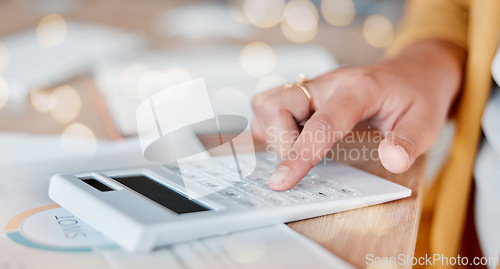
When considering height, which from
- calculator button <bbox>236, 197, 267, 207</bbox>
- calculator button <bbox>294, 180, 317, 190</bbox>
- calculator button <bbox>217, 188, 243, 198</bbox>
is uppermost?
calculator button <bbox>217, 188, 243, 198</bbox>

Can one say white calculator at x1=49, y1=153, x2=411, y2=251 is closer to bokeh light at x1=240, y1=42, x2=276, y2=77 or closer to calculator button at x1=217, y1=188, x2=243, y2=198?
calculator button at x1=217, y1=188, x2=243, y2=198

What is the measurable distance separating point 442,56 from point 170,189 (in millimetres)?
464

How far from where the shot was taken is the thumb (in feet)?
1.38

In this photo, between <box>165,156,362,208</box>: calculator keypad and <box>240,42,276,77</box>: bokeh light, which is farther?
<box>240,42,276,77</box>: bokeh light

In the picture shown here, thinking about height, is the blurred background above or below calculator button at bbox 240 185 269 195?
above

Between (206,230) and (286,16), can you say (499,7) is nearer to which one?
(206,230)

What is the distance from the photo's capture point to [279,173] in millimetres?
393

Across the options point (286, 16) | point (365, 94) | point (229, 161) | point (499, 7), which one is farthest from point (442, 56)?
point (286, 16)

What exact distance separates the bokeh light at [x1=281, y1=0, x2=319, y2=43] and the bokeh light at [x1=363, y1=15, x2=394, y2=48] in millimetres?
147

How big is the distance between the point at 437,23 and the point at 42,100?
670 millimetres

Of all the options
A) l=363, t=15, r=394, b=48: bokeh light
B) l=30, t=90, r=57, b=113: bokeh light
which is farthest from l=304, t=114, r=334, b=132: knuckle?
l=363, t=15, r=394, b=48: bokeh light

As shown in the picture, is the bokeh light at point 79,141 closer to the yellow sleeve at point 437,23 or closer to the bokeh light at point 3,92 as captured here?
the bokeh light at point 3,92

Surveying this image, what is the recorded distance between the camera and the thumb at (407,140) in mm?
421

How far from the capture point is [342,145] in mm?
566
